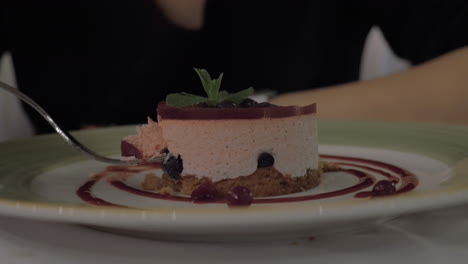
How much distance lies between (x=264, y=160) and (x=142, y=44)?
1767 millimetres

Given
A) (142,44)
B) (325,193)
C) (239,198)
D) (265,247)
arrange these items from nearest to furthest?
(265,247) < (239,198) < (325,193) < (142,44)

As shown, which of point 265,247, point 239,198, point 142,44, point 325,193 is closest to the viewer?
point 265,247

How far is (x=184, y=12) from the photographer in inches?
102

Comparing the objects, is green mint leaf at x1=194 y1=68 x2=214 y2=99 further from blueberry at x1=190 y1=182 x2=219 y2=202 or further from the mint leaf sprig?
blueberry at x1=190 y1=182 x2=219 y2=202

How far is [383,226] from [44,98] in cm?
214

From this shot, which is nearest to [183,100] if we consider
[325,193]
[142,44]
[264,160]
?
[264,160]

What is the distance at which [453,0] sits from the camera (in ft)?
7.80

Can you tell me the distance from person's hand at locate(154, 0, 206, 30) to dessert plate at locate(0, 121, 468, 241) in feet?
4.23

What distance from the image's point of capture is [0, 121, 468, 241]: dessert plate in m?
0.50

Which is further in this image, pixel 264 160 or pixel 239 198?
pixel 264 160

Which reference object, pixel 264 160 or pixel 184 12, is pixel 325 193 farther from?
pixel 184 12

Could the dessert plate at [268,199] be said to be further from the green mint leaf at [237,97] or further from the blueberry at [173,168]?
the green mint leaf at [237,97]

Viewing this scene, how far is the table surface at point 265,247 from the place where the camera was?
0.55m

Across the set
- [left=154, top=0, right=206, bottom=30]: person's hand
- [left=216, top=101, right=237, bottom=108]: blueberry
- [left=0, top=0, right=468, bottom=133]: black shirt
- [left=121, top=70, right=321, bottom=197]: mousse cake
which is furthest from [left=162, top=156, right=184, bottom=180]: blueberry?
[left=154, top=0, right=206, bottom=30]: person's hand
